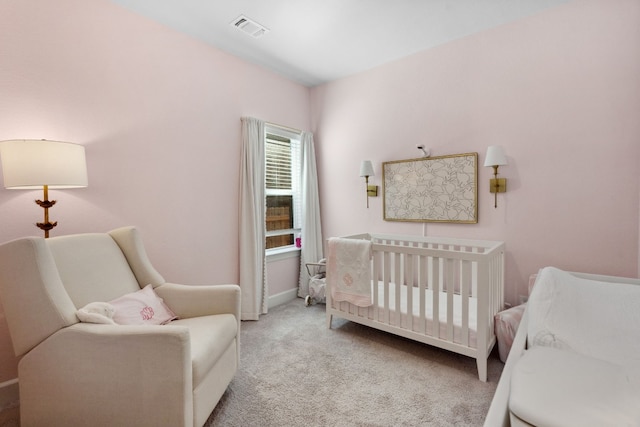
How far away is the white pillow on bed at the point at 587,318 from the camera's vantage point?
46.3 inches

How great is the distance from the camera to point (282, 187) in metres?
3.39

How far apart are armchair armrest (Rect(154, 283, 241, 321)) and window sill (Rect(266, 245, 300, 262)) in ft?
4.42

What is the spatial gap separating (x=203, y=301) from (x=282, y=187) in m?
1.85

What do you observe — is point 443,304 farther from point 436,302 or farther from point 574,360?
point 574,360

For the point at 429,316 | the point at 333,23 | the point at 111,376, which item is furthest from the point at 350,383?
the point at 333,23

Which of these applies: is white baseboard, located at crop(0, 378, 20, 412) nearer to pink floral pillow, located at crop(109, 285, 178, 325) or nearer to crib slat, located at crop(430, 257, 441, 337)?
pink floral pillow, located at crop(109, 285, 178, 325)

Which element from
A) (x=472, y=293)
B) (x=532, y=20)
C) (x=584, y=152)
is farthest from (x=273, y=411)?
(x=532, y=20)

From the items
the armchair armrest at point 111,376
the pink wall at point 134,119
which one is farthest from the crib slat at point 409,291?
the pink wall at point 134,119

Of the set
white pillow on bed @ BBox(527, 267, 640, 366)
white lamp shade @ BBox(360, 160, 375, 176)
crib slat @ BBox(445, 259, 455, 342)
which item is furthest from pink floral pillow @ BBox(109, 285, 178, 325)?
white lamp shade @ BBox(360, 160, 375, 176)

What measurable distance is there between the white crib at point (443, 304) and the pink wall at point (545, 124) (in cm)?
40

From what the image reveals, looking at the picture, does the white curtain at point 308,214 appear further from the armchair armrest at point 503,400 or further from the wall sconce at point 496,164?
the armchair armrest at point 503,400

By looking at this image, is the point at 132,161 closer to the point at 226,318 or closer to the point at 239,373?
the point at 226,318

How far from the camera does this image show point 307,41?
2.59 metres

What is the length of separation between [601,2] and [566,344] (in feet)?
7.58
